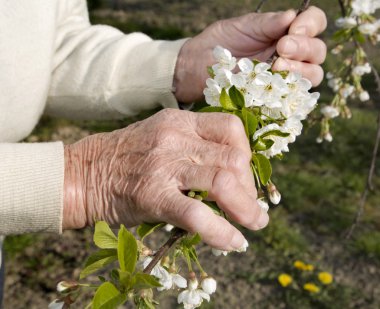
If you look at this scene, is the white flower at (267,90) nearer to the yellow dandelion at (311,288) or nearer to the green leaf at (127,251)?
the green leaf at (127,251)

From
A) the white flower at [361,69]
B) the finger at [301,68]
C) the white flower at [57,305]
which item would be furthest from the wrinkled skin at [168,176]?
the white flower at [361,69]

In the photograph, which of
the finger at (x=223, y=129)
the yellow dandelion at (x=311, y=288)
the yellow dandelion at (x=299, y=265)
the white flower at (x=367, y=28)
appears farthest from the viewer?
the yellow dandelion at (x=299, y=265)

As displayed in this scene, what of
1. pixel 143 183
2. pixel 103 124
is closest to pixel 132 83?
pixel 143 183

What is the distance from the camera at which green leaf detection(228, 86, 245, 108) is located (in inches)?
50.1

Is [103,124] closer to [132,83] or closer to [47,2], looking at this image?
[132,83]

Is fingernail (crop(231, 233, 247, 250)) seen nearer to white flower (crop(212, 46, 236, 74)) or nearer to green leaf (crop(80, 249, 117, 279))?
green leaf (crop(80, 249, 117, 279))

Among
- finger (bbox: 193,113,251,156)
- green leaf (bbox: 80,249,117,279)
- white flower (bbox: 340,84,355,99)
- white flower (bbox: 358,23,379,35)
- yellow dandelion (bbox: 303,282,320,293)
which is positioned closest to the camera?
green leaf (bbox: 80,249,117,279)

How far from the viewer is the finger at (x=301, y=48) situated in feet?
5.49

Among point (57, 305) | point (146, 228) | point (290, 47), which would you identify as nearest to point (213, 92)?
point (146, 228)

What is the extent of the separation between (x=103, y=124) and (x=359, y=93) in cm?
251

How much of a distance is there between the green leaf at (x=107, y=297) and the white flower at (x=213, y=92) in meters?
0.50

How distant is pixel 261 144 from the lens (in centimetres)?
127

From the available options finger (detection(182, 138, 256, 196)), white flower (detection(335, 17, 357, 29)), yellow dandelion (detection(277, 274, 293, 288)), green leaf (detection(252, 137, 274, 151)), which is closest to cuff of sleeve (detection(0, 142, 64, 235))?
finger (detection(182, 138, 256, 196))

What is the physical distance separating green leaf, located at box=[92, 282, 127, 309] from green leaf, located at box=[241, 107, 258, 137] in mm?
445
